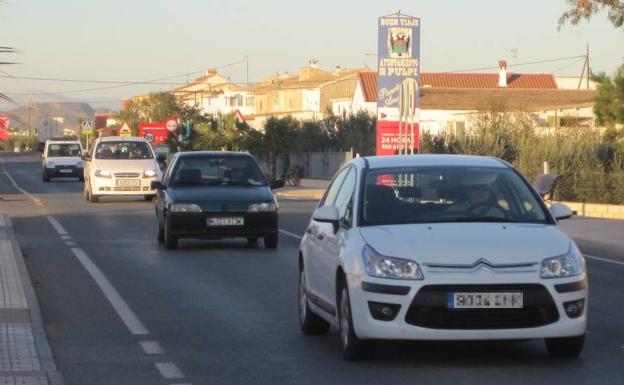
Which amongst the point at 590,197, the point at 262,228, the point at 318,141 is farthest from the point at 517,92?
the point at 262,228

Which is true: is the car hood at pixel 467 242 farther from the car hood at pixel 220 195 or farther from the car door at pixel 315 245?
the car hood at pixel 220 195

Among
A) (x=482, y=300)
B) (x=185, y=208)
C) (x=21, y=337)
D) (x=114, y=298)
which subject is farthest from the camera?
(x=185, y=208)

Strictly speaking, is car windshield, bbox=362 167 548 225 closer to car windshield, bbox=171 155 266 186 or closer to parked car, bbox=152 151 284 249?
parked car, bbox=152 151 284 249

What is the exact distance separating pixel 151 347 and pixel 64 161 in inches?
1994

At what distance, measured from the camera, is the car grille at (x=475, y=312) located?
9.23m

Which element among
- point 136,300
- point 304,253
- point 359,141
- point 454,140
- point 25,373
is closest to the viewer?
point 25,373

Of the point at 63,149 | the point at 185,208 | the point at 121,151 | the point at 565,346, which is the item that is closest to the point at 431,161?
the point at 565,346

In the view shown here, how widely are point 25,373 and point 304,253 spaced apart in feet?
10.8

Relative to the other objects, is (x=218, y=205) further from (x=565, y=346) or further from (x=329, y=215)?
(x=565, y=346)

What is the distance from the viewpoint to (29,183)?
58875 mm

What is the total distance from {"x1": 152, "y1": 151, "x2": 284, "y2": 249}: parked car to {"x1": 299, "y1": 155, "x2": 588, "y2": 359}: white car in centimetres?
1040

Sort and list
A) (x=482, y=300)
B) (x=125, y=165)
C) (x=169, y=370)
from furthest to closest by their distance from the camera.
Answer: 1. (x=125, y=165)
2. (x=169, y=370)
3. (x=482, y=300)

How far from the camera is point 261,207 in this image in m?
21.1

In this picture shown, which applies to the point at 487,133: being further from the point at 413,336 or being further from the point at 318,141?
the point at 413,336
